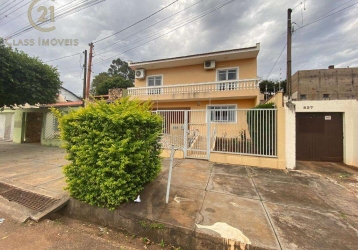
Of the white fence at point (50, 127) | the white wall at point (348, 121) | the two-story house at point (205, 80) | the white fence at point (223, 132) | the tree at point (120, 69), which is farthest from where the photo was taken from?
the tree at point (120, 69)

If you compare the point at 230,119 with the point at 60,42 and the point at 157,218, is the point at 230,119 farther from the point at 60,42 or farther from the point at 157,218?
the point at 60,42

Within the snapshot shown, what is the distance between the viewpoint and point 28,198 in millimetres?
3375

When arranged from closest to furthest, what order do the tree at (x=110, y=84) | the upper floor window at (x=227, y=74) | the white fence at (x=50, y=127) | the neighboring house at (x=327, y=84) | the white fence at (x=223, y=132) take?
the white fence at (x=223, y=132), the white fence at (x=50, y=127), the upper floor window at (x=227, y=74), the neighboring house at (x=327, y=84), the tree at (x=110, y=84)

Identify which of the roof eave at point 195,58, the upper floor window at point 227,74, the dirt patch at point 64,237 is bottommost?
the dirt patch at point 64,237

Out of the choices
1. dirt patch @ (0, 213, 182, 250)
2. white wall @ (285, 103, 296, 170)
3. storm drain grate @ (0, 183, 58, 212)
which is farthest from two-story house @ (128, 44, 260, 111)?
dirt patch @ (0, 213, 182, 250)

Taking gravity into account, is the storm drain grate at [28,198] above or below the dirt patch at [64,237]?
above

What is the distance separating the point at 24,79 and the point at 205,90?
408 inches

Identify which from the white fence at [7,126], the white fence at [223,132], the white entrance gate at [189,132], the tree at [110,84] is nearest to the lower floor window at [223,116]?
the white fence at [223,132]

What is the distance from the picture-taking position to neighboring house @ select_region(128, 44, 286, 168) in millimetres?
5707

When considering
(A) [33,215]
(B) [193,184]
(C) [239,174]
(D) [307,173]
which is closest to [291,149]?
(D) [307,173]

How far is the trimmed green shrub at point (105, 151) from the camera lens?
2693 mm

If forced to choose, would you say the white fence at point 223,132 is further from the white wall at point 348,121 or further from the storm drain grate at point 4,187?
the storm drain grate at point 4,187

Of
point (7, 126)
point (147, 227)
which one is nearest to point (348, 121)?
point (147, 227)

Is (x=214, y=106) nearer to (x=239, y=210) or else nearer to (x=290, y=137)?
(x=290, y=137)
